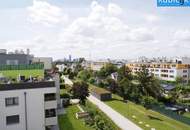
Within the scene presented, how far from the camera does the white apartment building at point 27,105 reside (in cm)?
2700

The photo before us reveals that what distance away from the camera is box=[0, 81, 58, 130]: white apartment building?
27.0m

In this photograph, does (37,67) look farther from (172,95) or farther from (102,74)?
(102,74)

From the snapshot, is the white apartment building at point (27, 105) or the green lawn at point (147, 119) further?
the green lawn at point (147, 119)

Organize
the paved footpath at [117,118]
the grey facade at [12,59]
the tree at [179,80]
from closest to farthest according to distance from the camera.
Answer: the paved footpath at [117,118] < the grey facade at [12,59] < the tree at [179,80]

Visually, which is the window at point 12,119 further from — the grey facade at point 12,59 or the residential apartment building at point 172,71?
the residential apartment building at point 172,71

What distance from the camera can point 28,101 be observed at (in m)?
28.0

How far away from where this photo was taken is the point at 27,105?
28062 mm

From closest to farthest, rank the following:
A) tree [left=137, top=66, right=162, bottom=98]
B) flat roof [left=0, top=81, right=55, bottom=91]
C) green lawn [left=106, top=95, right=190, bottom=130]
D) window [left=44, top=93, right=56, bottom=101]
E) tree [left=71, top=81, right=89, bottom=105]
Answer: flat roof [left=0, top=81, right=55, bottom=91] → window [left=44, top=93, right=56, bottom=101] → green lawn [left=106, top=95, right=190, bottom=130] → tree [left=71, top=81, right=89, bottom=105] → tree [left=137, top=66, right=162, bottom=98]

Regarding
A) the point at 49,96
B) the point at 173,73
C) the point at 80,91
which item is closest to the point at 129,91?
the point at 80,91

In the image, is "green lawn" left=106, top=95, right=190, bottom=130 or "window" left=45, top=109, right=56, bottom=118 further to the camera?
"green lawn" left=106, top=95, right=190, bottom=130

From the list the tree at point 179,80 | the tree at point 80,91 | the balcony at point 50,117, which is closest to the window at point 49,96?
the balcony at point 50,117

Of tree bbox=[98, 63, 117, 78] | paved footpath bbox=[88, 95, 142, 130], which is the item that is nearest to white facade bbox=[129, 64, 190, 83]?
tree bbox=[98, 63, 117, 78]

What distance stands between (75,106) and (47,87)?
71.8 feet

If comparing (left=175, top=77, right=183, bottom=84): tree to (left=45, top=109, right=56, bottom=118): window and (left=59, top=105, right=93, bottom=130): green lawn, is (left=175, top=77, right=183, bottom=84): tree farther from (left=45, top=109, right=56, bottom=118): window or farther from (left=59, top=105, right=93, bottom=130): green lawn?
(left=45, top=109, right=56, bottom=118): window
